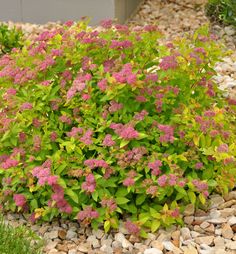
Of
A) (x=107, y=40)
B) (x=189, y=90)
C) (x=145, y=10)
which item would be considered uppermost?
(x=107, y=40)

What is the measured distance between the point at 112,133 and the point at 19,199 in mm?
652

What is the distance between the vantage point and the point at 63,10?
7.14 meters

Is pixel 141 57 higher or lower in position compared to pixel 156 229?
higher

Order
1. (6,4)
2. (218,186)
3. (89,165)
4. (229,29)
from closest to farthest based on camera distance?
(89,165) < (218,186) < (229,29) < (6,4)

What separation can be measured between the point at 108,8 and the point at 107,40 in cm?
330

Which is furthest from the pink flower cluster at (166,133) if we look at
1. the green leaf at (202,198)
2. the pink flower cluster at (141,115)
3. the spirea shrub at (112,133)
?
the green leaf at (202,198)

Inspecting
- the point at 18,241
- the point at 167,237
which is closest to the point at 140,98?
the point at 167,237

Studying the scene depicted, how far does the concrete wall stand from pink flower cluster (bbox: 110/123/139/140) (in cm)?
379

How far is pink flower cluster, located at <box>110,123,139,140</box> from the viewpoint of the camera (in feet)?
10.4

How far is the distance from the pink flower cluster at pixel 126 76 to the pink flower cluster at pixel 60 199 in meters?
0.68

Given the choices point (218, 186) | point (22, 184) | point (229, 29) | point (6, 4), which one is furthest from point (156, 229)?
point (6, 4)

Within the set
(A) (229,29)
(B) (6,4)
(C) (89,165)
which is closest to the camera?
(C) (89,165)

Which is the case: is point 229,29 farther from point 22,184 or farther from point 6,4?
point 22,184

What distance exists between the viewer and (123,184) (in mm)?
3262
